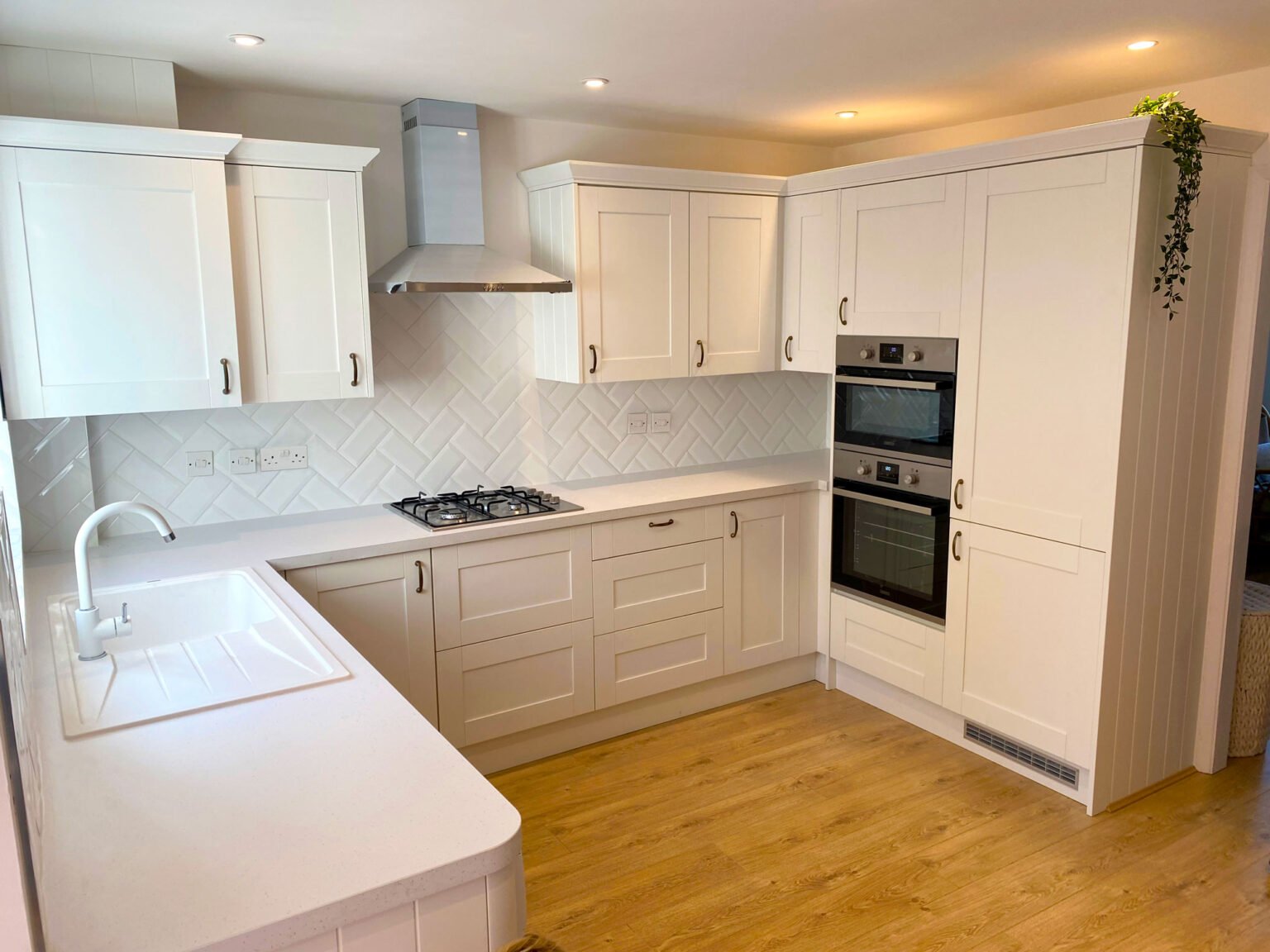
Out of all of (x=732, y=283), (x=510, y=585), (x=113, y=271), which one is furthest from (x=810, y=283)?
(x=113, y=271)

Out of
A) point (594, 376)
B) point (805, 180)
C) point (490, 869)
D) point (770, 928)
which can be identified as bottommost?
point (770, 928)

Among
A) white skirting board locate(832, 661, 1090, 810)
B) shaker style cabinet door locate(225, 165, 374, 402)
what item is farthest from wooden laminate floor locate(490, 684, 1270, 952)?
shaker style cabinet door locate(225, 165, 374, 402)

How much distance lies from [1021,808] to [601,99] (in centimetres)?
285

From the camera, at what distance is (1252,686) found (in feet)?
10.8

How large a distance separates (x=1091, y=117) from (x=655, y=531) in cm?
224

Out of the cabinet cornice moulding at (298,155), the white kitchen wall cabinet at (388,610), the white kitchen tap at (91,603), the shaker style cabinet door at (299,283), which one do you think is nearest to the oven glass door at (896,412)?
the white kitchen wall cabinet at (388,610)

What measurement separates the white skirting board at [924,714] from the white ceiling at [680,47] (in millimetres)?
2252

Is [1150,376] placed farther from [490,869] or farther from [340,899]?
[340,899]

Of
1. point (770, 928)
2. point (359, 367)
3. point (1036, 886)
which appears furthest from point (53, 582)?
point (1036, 886)

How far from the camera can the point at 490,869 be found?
4.22ft

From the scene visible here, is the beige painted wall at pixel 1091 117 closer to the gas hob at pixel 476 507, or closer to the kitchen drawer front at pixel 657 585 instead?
the kitchen drawer front at pixel 657 585

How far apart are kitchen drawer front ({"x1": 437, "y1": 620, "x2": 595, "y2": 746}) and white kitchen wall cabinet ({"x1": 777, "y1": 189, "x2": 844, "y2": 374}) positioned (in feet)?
4.91

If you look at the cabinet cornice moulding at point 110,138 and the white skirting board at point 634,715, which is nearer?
the cabinet cornice moulding at point 110,138

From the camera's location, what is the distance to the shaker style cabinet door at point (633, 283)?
353 centimetres
